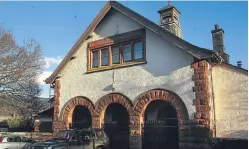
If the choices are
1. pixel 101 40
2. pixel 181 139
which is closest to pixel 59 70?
pixel 101 40

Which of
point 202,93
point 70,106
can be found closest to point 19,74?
point 70,106

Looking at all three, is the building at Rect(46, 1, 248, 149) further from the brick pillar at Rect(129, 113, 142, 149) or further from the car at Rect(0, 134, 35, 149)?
the car at Rect(0, 134, 35, 149)

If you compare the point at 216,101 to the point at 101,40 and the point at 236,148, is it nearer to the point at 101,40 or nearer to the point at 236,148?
the point at 236,148

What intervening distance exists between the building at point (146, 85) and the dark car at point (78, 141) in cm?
174

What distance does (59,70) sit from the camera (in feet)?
58.5

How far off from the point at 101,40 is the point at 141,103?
4801 mm

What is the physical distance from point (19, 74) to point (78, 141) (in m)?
17.6

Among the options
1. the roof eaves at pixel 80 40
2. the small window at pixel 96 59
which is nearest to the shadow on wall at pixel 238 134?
the small window at pixel 96 59

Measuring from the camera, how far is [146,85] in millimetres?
13703

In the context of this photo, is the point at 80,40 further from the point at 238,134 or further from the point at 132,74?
the point at 238,134

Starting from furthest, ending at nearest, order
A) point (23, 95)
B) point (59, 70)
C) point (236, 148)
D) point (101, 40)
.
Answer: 1. point (23, 95)
2. point (59, 70)
3. point (101, 40)
4. point (236, 148)

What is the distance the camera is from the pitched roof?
1220 cm

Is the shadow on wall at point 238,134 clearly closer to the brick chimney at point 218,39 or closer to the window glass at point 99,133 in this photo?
the window glass at point 99,133

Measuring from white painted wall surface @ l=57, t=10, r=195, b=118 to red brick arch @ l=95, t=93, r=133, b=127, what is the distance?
0.25 m
